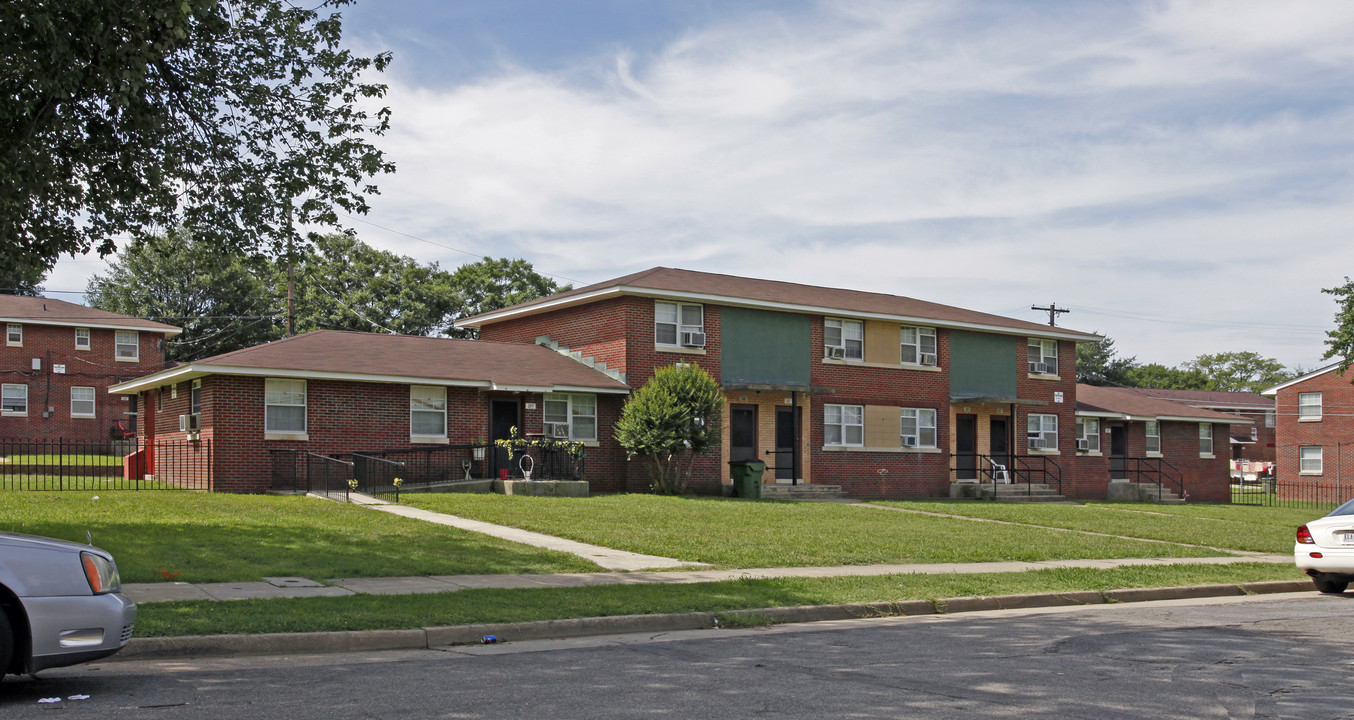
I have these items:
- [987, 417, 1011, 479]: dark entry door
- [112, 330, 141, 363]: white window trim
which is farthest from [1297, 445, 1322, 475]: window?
[112, 330, 141, 363]: white window trim

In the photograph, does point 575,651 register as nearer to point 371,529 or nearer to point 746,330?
point 371,529

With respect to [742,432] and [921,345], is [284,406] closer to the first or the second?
[742,432]

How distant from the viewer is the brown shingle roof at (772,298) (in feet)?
100

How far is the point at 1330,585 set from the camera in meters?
15.2

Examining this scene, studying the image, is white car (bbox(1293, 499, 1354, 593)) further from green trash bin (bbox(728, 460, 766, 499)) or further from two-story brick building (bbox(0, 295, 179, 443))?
two-story brick building (bbox(0, 295, 179, 443))

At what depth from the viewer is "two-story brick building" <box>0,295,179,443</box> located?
1794 inches

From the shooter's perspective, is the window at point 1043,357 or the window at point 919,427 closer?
the window at point 919,427

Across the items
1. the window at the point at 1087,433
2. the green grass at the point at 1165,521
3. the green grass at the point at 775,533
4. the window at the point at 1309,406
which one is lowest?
the green grass at the point at 1165,521

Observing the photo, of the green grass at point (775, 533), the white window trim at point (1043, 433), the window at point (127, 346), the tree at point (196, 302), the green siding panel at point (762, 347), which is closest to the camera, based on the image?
the green grass at point (775, 533)

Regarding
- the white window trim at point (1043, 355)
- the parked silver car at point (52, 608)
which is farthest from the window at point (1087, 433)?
the parked silver car at point (52, 608)

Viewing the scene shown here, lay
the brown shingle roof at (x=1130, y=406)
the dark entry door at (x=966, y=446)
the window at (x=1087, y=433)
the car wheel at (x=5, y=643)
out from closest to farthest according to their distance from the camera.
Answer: the car wheel at (x=5, y=643), the dark entry door at (x=966, y=446), the window at (x=1087, y=433), the brown shingle roof at (x=1130, y=406)

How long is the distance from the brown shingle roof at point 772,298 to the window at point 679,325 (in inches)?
23.4

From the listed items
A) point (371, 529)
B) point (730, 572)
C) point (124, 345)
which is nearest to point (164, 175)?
point (371, 529)

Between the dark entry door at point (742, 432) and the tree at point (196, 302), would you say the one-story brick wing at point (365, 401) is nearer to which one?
the dark entry door at point (742, 432)
